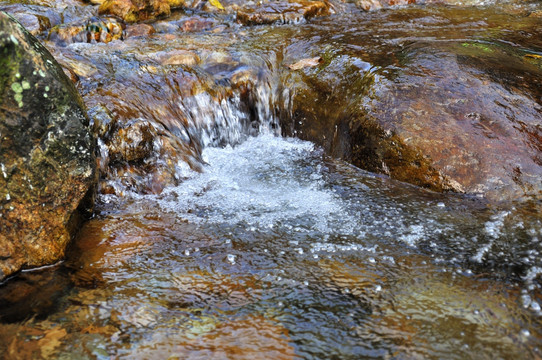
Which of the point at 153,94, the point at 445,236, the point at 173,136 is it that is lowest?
the point at 445,236

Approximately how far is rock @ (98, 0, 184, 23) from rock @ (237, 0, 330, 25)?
1.47 metres

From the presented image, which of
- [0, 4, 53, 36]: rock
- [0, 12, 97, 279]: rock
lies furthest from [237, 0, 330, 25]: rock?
[0, 12, 97, 279]: rock

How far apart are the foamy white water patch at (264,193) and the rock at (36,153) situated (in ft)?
3.28

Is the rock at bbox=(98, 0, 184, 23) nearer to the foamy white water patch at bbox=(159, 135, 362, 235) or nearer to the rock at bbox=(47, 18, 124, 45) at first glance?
the rock at bbox=(47, 18, 124, 45)

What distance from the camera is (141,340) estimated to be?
7.97ft

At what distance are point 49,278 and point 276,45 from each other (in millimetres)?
4844

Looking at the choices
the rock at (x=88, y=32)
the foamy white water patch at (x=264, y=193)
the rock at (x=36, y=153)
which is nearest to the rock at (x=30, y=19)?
the rock at (x=88, y=32)

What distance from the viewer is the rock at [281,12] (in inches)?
319

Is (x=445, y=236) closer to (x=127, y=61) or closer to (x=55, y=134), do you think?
(x=55, y=134)

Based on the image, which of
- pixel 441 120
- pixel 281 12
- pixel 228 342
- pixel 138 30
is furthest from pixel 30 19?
pixel 228 342

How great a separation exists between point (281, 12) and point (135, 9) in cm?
264

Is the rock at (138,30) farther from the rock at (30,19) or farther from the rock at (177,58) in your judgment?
the rock at (177,58)

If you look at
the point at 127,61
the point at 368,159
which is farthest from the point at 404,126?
the point at 127,61

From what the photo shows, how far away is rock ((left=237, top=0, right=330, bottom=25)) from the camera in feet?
26.6
